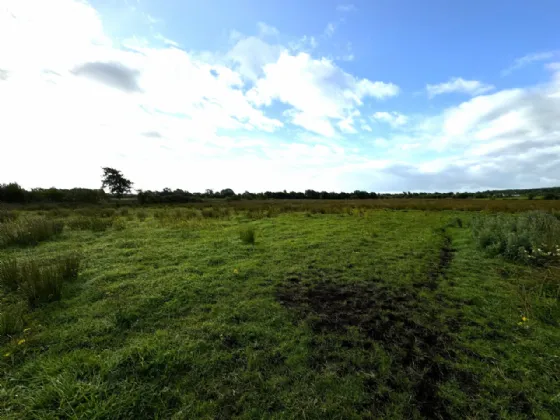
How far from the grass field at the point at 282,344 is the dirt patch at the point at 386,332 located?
2 cm

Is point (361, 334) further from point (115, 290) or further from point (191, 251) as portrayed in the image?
point (191, 251)

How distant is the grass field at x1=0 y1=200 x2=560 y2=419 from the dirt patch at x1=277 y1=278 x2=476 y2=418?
22mm

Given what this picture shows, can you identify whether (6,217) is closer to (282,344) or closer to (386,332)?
(282,344)

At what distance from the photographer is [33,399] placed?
2281 mm

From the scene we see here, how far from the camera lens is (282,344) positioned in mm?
3316

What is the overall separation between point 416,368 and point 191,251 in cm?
696

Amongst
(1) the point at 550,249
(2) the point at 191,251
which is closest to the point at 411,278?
(1) the point at 550,249

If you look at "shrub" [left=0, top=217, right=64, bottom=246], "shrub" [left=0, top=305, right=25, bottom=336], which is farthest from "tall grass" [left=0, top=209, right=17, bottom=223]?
"shrub" [left=0, top=305, right=25, bottom=336]

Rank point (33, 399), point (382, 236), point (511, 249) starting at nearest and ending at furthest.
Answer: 1. point (33, 399)
2. point (511, 249)
3. point (382, 236)

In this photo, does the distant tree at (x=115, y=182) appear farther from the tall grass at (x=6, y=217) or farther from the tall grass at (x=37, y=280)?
the tall grass at (x=37, y=280)

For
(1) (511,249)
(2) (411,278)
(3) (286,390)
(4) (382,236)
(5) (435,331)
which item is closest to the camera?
(3) (286,390)

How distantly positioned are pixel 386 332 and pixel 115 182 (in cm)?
6602

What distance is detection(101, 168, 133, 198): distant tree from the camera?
54656mm

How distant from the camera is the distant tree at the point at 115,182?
54.7m
